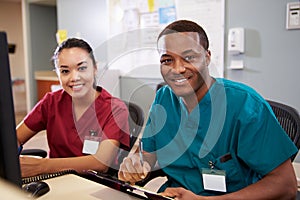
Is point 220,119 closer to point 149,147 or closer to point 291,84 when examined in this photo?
point 149,147

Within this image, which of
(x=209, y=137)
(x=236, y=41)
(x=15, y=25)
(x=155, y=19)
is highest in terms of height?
(x=15, y=25)

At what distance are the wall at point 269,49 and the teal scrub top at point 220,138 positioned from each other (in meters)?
1.56

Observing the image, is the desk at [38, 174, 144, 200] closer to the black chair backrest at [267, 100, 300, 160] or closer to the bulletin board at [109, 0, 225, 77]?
the black chair backrest at [267, 100, 300, 160]

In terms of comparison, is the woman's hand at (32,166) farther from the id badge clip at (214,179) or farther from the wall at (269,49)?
the wall at (269,49)

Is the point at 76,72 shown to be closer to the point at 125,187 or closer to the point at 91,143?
the point at 91,143

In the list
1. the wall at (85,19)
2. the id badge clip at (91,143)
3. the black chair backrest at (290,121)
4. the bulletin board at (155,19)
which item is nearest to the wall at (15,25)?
the wall at (85,19)

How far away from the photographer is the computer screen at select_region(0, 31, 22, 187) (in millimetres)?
516

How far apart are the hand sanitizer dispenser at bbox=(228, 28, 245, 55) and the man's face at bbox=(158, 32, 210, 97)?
1617 millimetres

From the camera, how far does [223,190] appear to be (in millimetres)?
1086

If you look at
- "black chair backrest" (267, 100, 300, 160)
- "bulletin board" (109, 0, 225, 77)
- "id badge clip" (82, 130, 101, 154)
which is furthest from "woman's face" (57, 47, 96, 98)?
"bulletin board" (109, 0, 225, 77)

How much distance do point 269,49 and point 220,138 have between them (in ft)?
5.67

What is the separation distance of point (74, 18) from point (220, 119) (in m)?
3.58

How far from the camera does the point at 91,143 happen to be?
4.74ft

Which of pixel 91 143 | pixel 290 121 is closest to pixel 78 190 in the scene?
pixel 91 143
